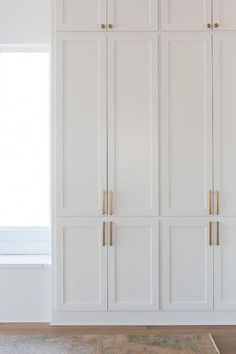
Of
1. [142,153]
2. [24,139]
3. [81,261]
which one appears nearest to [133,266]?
[81,261]

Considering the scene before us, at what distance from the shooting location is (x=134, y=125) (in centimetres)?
256

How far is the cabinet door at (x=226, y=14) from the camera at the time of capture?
2.56m

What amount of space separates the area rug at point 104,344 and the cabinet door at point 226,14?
214 centimetres

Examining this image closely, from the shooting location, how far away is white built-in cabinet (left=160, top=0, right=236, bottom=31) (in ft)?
8.37

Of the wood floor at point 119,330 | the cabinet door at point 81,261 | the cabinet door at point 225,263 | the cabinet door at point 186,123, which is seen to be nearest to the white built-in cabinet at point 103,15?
the cabinet door at point 186,123

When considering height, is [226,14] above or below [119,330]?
above

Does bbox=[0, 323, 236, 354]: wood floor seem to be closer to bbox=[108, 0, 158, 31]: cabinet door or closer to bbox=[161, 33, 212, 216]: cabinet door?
bbox=[161, 33, 212, 216]: cabinet door

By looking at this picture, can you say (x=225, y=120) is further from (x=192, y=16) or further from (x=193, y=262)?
(x=193, y=262)

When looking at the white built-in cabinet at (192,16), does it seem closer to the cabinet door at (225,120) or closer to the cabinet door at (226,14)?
the cabinet door at (226,14)

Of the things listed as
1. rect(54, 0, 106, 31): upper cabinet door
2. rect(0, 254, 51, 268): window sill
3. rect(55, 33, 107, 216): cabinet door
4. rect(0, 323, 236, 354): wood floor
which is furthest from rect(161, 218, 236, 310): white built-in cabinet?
rect(54, 0, 106, 31): upper cabinet door

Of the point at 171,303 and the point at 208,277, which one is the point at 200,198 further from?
the point at 171,303

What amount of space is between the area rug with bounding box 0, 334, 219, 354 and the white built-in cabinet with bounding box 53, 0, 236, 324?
107 centimetres

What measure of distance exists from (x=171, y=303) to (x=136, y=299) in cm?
26

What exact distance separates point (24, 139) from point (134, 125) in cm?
111
